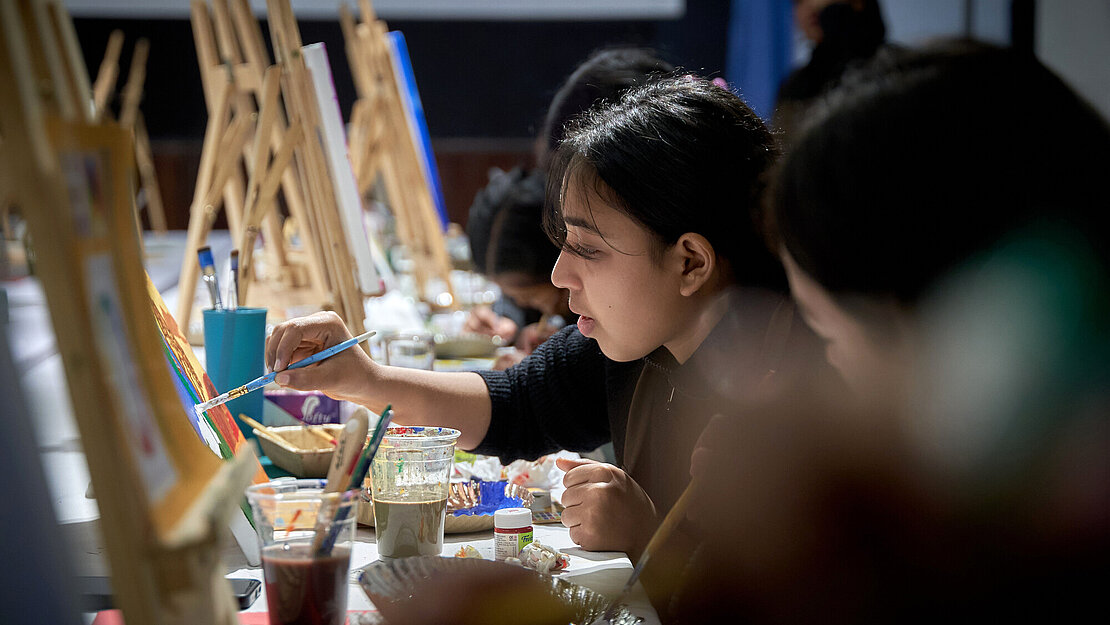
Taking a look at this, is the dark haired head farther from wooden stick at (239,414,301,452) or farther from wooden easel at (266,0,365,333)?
wooden stick at (239,414,301,452)

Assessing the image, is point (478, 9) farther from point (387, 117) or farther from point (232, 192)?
point (232, 192)

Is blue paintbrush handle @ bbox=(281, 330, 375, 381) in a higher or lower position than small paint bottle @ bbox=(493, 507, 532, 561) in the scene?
higher

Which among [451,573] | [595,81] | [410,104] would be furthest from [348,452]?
[410,104]

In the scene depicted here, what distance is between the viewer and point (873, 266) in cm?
71

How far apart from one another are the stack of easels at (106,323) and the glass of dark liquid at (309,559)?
0.16m

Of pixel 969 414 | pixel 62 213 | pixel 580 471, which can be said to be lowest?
pixel 580 471

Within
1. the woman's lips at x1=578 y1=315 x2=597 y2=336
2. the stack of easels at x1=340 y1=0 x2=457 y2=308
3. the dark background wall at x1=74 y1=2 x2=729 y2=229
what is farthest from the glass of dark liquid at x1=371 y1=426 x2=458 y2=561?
the dark background wall at x1=74 y1=2 x2=729 y2=229

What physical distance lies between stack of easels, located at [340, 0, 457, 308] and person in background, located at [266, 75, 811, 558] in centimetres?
190

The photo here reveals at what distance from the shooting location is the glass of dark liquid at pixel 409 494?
0.99 metres

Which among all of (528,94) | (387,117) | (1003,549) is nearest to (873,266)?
(1003,549)

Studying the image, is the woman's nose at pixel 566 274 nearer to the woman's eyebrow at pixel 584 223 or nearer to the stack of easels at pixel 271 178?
the woman's eyebrow at pixel 584 223

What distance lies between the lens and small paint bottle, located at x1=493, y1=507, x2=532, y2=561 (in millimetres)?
1015

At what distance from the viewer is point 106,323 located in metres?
0.52

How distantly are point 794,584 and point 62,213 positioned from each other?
0.61 meters
